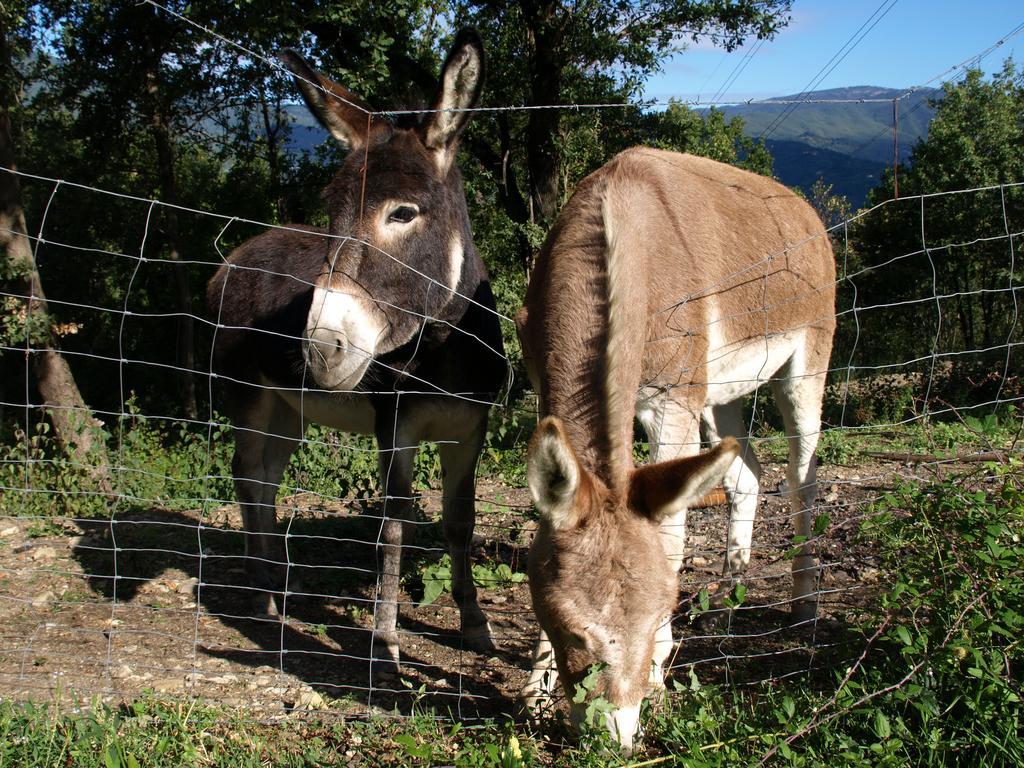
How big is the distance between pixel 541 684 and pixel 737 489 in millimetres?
1907

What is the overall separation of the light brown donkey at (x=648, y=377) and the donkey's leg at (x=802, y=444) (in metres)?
0.01

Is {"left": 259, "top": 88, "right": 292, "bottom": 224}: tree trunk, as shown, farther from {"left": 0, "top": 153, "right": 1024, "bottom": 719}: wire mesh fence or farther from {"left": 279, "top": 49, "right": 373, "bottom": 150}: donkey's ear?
{"left": 279, "top": 49, "right": 373, "bottom": 150}: donkey's ear

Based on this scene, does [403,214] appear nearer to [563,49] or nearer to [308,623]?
[308,623]

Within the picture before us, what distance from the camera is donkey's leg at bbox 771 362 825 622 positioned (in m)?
4.35

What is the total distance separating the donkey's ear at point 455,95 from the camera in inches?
151

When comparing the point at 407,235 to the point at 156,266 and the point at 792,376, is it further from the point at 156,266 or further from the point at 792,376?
the point at 156,266

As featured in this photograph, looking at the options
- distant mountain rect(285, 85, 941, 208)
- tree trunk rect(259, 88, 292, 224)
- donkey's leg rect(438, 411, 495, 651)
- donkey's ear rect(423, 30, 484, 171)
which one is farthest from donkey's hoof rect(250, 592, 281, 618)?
distant mountain rect(285, 85, 941, 208)

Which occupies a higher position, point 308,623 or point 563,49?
point 563,49

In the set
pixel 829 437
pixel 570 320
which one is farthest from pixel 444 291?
pixel 829 437

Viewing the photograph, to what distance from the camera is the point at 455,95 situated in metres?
4.03

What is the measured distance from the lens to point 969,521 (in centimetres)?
305

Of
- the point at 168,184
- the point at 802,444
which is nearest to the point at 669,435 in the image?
the point at 802,444

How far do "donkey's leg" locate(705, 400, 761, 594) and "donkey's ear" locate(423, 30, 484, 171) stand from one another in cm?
213

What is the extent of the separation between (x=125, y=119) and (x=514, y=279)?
689 centimetres
